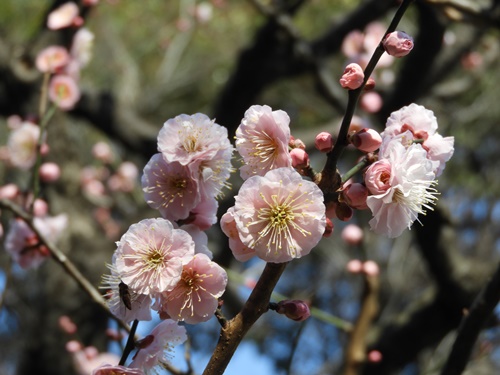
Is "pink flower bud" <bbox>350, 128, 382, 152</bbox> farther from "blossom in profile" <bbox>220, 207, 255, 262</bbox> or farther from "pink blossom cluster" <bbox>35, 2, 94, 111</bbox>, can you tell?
"pink blossom cluster" <bbox>35, 2, 94, 111</bbox>

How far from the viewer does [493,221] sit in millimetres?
5453

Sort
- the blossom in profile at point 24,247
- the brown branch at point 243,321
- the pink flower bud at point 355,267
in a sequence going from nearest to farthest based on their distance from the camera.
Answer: the brown branch at point 243,321 → the blossom in profile at point 24,247 → the pink flower bud at point 355,267

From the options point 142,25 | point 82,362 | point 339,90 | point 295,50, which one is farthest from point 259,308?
point 142,25

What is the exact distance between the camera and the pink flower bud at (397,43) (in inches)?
27.8

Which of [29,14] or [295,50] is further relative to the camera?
[29,14]

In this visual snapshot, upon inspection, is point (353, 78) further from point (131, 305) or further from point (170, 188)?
point (131, 305)

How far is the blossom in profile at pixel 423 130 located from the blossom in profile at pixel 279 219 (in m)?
0.17

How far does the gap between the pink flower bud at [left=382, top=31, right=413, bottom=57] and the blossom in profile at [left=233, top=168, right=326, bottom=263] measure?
0.62ft

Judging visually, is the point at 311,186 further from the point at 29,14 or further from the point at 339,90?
the point at 29,14


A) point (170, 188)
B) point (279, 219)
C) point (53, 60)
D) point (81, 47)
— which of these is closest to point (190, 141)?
point (170, 188)

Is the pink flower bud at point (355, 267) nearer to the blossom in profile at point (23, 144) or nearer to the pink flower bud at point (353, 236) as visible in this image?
the pink flower bud at point (353, 236)

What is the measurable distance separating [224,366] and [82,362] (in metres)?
1.72

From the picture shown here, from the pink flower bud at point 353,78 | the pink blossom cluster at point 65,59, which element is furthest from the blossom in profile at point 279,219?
the pink blossom cluster at point 65,59

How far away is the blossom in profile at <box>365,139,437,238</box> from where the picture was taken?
0.72 meters
